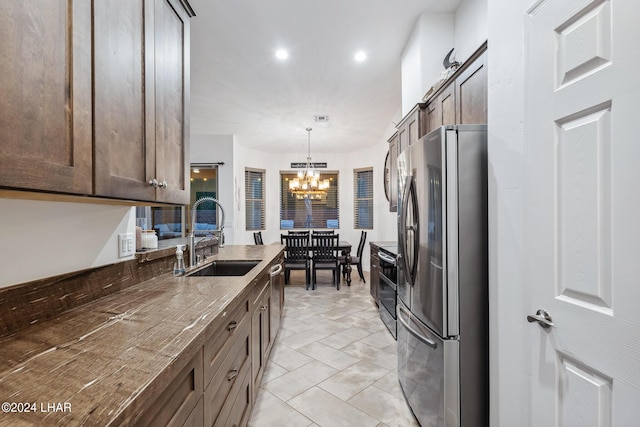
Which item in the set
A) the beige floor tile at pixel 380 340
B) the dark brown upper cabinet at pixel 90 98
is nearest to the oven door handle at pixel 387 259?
the beige floor tile at pixel 380 340

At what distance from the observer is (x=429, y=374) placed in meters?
1.60

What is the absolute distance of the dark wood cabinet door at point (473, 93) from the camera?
5.47ft

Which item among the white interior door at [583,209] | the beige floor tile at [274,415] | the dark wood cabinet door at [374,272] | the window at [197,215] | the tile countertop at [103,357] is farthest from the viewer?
the window at [197,215]

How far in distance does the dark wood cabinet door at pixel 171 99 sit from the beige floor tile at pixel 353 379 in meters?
1.74

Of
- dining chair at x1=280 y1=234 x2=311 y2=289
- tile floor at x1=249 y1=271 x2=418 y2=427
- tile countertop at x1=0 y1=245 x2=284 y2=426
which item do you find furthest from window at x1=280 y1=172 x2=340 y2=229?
tile countertop at x1=0 y1=245 x2=284 y2=426

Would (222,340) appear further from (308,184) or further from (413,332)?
(308,184)

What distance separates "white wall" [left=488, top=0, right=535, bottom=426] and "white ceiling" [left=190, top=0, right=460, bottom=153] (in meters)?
1.39

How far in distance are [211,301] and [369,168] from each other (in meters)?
5.90

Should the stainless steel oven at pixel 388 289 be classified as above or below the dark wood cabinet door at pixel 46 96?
below

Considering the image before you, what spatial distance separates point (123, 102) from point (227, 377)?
1215 mm

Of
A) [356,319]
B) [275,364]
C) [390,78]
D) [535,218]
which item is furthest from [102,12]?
[356,319]

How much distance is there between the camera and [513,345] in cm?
128

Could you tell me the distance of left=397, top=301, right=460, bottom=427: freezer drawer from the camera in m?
1.45

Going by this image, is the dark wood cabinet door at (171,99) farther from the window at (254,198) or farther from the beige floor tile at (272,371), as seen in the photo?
the window at (254,198)
